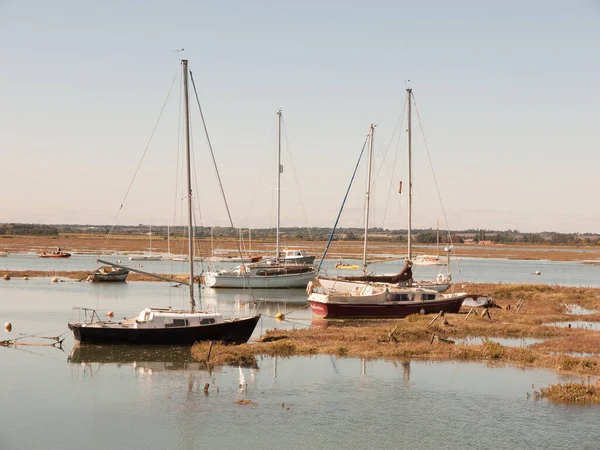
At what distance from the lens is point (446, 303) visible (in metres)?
59.1

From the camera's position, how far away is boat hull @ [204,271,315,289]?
84625 millimetres

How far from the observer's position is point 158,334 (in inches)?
1695

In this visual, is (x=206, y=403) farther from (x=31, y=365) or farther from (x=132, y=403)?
(x=31, y=365)

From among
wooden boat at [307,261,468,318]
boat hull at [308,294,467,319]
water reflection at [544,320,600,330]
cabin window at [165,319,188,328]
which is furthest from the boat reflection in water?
water reflection at [544,320,600,330]

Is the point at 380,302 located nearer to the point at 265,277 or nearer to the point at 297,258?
the point at 265,277

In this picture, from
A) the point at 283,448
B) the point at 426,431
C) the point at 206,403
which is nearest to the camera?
the point at 283,448

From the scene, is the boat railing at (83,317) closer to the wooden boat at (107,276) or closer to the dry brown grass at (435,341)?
the dry brown grass at (435,341)

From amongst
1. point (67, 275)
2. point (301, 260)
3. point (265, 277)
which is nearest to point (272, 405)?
point (265, 277)

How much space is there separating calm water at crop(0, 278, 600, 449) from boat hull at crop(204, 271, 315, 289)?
40.6m

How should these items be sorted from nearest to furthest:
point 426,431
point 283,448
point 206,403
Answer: point 283,448 < point 426,431 < point 206,403

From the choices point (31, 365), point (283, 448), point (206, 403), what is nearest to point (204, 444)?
point (283, 448)

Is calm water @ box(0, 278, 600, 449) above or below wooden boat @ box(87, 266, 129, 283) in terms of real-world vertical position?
below

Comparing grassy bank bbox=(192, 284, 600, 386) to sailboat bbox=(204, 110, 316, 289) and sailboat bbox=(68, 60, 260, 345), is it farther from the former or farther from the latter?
sailboat bbox=(204, 110, 316, 289)

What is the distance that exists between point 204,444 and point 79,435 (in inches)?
191
